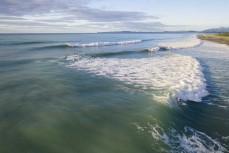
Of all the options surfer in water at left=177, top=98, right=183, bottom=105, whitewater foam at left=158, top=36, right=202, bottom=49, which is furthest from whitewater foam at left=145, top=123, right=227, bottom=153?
whitewater foam at left=158, top=36, right=202, bottom=49

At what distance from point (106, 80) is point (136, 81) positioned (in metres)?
1.87

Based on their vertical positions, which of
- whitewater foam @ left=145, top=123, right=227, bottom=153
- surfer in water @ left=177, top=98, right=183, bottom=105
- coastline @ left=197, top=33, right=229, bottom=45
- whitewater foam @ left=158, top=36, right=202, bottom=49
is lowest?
whitewater foam @ left=145, top=123, right=227, bottom=153

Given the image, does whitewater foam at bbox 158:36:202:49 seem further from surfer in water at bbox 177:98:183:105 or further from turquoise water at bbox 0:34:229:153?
surfer in water at bbox 177:98:183:105

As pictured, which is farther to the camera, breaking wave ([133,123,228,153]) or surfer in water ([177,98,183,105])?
surfer in water ([177,98,183,105])

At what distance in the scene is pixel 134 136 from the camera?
28.1 ft

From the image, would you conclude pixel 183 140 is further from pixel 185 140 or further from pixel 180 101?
pixel 180 101

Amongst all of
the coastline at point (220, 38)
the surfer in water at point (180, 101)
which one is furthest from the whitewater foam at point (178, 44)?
the surfer in water at point (180, 101)

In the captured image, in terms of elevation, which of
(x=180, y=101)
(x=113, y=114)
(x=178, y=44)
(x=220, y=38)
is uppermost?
(x=220, y=38)

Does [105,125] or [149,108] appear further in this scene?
[149,108]

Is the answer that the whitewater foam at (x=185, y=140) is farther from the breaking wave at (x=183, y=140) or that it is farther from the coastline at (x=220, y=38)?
the coastline at (x=220, y=38)

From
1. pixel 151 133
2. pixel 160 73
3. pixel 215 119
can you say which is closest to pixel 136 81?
pixel 160 73

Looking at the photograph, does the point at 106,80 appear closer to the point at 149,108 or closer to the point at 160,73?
the point at 160,73

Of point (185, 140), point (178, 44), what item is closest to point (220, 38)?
point (178, 44)

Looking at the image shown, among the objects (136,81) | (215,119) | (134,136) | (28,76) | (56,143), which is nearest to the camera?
(56,143)
